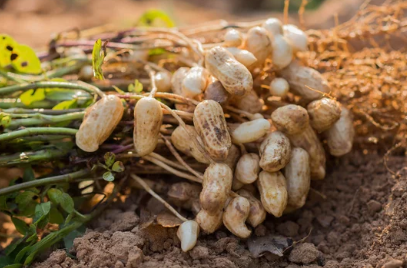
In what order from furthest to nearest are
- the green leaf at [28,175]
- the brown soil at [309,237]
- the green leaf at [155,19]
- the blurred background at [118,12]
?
the blurred background at [118,12]
the green leaf at [155,19]
the green leaf at [28,175]
the brown soil at [309,237]

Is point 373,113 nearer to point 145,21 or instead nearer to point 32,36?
point 145,21

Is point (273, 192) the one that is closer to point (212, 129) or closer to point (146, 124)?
point (212, 129)

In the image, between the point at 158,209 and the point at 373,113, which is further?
the point at 373,113

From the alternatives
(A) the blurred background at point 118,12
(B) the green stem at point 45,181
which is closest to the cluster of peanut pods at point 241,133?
(B) the green stem at point 45,181

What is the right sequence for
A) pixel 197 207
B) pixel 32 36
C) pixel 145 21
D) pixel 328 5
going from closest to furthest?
pixel 197 207 < pixel 145 21 < pixel 32 36 < pixel 328 5

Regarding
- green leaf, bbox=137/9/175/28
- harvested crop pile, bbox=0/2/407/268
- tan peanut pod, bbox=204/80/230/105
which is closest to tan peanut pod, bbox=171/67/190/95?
harvested crop pile, bbox=0/2/407/268

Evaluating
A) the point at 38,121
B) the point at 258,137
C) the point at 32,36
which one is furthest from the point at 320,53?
the point at 32,36

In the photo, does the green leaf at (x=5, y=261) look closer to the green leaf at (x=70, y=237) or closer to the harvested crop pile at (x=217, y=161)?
the harvested crop pile at (x=217, y=161)
